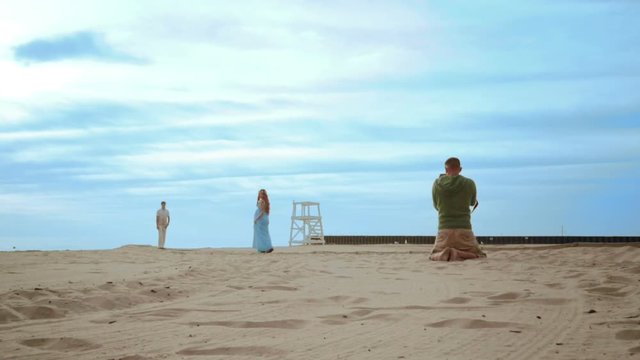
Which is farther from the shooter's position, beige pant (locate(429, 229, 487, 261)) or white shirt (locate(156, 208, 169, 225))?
white shirt (locate(156, 208, 169, 225))

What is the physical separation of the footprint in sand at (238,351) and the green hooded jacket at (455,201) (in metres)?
9.76

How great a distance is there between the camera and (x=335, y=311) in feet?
21.2

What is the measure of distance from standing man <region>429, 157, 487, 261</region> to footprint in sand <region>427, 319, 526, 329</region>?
819 centimetres

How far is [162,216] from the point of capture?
24734 millimetres

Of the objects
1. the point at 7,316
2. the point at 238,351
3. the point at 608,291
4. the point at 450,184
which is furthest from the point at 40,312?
the point at 450,184

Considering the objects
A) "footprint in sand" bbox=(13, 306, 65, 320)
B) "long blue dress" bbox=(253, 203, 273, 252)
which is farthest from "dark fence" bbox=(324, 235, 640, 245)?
"footprint in sand" bbox=(13, 306, 65, 320)

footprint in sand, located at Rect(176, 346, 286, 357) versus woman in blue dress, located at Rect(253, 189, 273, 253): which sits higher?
woman in blue dress, located at Rect(253, 189, 273, 253)

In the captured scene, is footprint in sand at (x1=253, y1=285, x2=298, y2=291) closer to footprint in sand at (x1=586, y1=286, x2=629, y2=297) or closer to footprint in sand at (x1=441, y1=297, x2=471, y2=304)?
footprint in sand at (x1=441, y1=297, x2=471, y2=304)

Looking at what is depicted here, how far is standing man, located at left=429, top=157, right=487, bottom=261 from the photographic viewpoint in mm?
13852

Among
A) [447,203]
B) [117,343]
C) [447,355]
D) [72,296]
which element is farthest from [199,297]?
[447,203]

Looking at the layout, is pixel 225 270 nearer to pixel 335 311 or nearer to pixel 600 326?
pixel 335 311

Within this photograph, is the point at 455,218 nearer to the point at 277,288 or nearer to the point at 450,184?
the point at 450,184

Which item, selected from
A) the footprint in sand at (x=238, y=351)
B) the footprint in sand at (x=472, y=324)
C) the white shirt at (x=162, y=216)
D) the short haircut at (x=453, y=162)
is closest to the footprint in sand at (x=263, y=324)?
the footprint in sand at (x=238, y=351)

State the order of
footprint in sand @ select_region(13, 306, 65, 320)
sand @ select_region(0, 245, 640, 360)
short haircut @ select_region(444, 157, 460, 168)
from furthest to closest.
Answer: short haircut @ select_region(444, 157, 460, 168) < footprint in sand @ select_region(13, 306, 65, 320) < sand @ select_region(0, 245, 640, 360)
